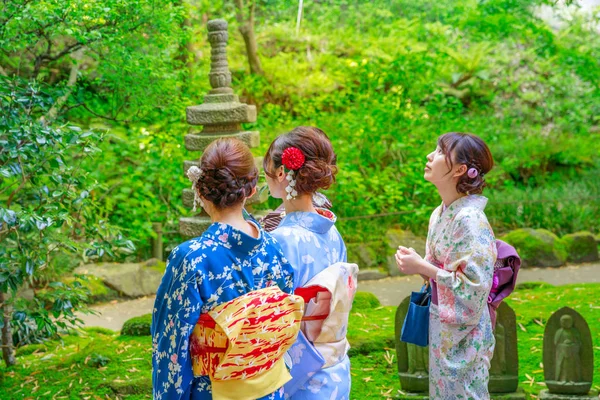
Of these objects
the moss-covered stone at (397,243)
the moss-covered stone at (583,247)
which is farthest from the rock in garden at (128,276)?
the moss-covered stone at (583,247)

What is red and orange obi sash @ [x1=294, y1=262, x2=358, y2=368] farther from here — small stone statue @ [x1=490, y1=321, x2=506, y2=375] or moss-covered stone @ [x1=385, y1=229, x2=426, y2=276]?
moss-covered stone @ [x1=385, y1=229, x2=426, y2=276]

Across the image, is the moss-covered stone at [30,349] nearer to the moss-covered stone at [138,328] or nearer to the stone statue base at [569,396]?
the moss-covered stone at [138,328]

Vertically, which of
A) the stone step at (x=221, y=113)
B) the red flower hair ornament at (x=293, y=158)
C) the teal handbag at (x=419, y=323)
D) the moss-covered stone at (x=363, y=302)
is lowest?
the moss-covered stone at (x=363, y=302)

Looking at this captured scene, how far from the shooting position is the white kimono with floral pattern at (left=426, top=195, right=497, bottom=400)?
3230mm

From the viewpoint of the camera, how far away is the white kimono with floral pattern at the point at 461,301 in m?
3.23

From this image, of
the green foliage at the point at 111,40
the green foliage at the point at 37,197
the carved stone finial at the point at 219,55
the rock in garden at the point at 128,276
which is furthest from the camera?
the rock in garden at the point at 128,276

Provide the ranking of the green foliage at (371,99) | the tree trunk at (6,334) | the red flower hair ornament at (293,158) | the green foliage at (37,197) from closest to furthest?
the red flower hair ornament at (293,158), the green foliage at (37,197), the tree trunk at (6,334), the green foliage at (371,99)

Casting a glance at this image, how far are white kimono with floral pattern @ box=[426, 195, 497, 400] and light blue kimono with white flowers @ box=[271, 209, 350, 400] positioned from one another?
0.57m

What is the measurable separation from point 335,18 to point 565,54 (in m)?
5.30

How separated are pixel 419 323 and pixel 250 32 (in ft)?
28.5

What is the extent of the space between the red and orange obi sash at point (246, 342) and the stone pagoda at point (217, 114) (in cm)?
330

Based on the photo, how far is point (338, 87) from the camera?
12773 mm

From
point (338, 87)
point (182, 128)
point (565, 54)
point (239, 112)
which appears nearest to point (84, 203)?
point (239, 112)

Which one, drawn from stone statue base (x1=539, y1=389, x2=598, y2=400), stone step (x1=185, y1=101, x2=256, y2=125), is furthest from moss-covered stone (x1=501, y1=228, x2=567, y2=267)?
stone statue base (x1=539, y1=389, x2=598, y2=400)
